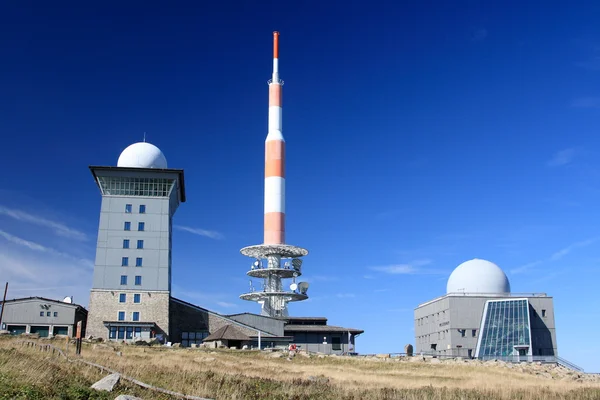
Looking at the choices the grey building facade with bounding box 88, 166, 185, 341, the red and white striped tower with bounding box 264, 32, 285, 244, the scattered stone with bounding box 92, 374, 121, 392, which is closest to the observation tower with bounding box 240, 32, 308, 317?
the red and white striped tower with bounding box 264, 32, 285, 244

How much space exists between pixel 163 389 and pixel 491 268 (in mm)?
72424

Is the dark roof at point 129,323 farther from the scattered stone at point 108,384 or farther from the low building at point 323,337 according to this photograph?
the scattered stone at point 108,384

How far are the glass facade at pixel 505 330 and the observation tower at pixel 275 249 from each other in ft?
84.7

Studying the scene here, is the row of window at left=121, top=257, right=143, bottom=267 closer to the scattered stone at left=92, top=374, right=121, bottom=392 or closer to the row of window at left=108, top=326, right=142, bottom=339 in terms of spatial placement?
the row of window at left=108, top=326, right=142, bottom=339

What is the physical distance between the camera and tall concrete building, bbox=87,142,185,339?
7181cm

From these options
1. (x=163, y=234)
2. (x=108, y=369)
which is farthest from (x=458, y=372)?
(x=163, y=234)

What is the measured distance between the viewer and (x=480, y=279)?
279ft

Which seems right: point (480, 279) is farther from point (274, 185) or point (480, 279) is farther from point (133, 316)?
point (133, 316)

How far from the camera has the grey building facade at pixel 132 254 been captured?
2822 inches

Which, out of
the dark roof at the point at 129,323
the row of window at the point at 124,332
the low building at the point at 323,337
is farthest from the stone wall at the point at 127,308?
the low building at the point at 323,337

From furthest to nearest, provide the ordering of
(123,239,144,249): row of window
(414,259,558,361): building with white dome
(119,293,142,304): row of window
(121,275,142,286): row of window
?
(414,259,558,361): building with white dome < (123,239,144,249): row of window < (121,275,142,286): row of window < (119,293,142,304): row of window

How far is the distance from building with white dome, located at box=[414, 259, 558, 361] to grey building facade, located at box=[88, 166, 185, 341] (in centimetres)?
3554

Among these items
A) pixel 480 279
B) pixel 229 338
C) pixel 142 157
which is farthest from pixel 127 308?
pixel 480 279

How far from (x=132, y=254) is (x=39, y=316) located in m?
12.9
